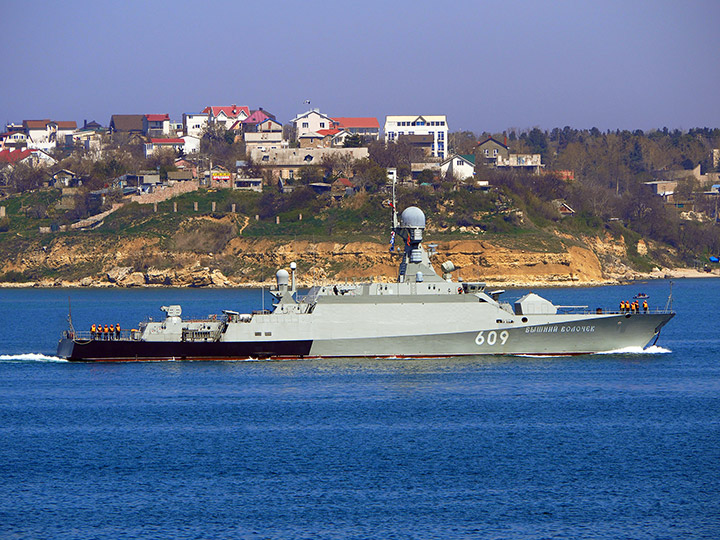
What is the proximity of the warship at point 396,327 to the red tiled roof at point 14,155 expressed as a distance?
111 m

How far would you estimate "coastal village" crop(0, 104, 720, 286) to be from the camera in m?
97.4

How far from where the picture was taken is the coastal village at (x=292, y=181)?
319 feet

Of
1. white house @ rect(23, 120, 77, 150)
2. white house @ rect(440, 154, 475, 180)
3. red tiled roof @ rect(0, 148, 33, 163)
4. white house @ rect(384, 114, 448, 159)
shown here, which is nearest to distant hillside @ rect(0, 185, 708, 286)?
white house @ rect(440, 154, 475, 180)

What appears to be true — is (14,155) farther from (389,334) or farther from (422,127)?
(389,334)

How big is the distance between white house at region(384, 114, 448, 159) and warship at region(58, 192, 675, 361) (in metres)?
99.2

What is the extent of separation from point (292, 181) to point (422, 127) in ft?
116

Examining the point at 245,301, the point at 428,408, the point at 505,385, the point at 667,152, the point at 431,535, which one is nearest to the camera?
the point at 431,535

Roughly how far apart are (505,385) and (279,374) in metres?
9.10

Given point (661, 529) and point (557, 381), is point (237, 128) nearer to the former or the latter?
point (557, 381)

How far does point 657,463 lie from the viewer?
92.0ft

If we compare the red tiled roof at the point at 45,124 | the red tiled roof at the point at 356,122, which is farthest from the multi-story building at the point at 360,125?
the red tiled roof at the point at 45,124

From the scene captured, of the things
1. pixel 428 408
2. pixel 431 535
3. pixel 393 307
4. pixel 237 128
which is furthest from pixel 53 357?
pixel 237 128

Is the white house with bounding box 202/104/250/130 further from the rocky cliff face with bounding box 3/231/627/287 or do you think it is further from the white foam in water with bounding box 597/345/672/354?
the white foam in water with bounding box 597/345/672/354

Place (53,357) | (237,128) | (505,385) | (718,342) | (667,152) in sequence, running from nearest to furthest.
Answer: (505,385) < (53,357) < (718,342) < (237,128) < (667,152)
